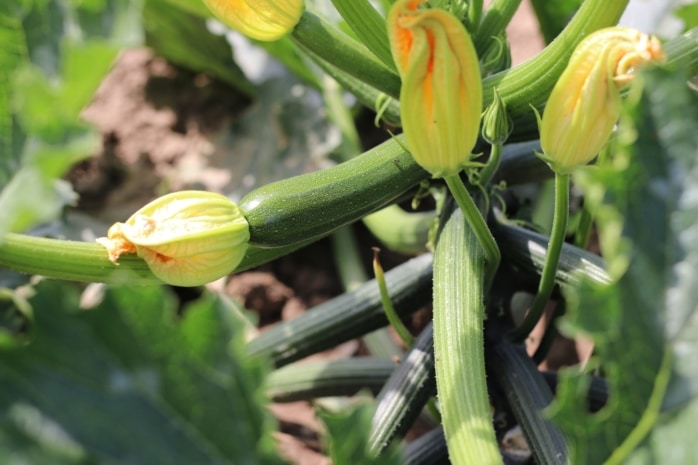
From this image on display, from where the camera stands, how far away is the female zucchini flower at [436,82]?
1102 millimetres

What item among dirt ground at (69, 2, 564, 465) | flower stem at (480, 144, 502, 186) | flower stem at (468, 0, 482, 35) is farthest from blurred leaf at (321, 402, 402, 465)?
dirt ground at (69, 2, 564, 465)

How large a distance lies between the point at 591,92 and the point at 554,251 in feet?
1.02

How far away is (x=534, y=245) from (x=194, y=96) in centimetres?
156

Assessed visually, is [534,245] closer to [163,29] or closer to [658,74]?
[658,74]

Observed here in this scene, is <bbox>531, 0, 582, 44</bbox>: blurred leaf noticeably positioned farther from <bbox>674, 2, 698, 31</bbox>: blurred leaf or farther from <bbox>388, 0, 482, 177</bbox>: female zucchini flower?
<bbox>388, 0, 482, 177</bbox>: female zucchini flower

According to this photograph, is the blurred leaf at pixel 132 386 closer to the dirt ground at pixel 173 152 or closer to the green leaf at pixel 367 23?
the green leaf at pixel 367 23

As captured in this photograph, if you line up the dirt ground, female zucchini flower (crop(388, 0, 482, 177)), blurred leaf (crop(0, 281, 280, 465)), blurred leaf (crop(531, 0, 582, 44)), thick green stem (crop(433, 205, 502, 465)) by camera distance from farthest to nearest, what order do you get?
the dirt ground, blurred leaf (crop(531, 0, 582, 44)), thick green stem (crop(433, 205, 502, 465)), female zucchini flower (crop(388, 0, 482, 177)), blurred leaf (crop(0, 281, 280, 465))

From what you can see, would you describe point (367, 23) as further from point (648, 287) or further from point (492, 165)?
point (648, 287)

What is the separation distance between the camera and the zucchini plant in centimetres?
94

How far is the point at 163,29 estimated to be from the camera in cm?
263

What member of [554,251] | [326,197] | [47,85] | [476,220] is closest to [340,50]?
[326,197]

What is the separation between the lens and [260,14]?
4.79 ft

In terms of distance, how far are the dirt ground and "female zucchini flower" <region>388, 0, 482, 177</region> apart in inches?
51.6

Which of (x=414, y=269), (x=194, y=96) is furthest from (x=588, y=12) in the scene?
(x=194, y=96)
